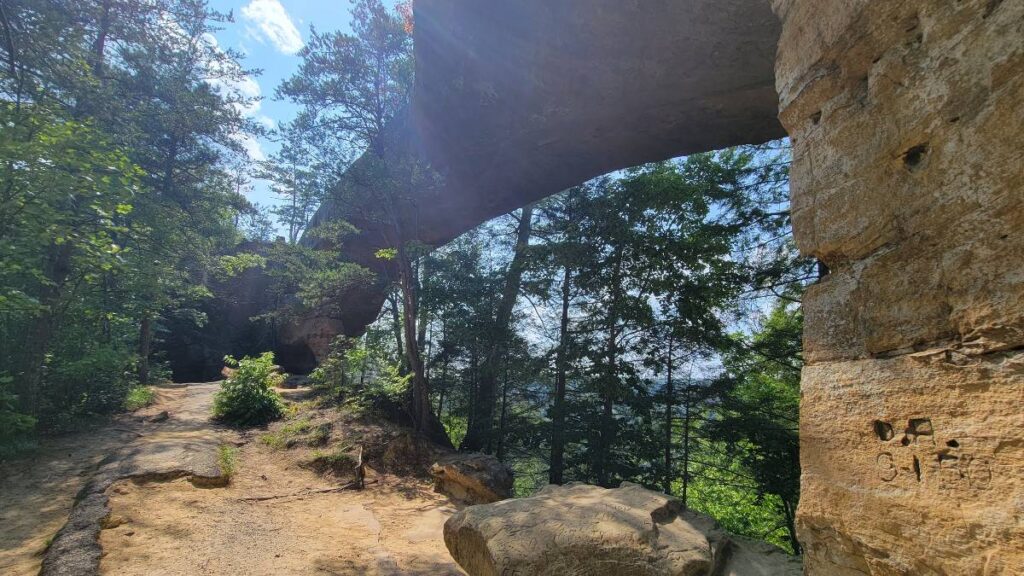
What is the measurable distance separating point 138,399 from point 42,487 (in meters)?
4.81

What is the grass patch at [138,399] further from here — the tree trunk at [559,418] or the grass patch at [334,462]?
the tree trunk at [559,418]

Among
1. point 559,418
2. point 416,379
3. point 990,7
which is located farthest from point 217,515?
point 990,7

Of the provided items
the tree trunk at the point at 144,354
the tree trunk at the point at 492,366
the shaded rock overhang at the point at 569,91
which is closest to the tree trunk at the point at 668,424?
the tree trunk at the point at 492,366

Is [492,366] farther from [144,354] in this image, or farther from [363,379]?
[144,354]

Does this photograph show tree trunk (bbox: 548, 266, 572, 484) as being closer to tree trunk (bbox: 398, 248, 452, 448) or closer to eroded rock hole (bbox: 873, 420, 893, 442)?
tree trunk (bbox: 398, 248, 452, 448)

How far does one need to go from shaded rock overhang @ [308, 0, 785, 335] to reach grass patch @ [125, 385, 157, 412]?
5.55 metres

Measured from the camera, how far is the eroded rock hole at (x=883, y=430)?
1.66 meters

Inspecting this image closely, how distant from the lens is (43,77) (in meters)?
5.71

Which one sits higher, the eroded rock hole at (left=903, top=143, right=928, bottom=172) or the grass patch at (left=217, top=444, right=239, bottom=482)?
the eroded rock hole at (left=903, top=143, right=928, bottom=172)

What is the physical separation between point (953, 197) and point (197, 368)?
71.2 feet

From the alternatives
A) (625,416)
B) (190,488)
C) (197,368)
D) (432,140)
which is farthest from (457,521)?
(197,368)

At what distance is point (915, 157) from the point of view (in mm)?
1713

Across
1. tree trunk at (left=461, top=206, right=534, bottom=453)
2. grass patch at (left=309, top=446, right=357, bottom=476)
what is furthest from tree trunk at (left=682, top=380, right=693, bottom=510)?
grass patch at (left=309, top=446, right=357, bottom=476)

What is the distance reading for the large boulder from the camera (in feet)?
8.93
